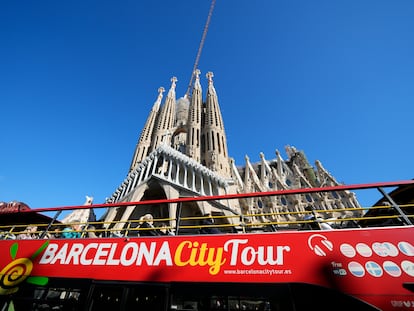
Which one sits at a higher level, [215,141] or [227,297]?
[215,141]

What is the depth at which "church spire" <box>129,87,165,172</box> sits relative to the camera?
34.4 metres

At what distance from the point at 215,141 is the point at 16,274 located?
1274 inches

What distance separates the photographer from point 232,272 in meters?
3.27

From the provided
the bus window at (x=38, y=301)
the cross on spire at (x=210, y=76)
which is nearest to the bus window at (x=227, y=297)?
the bus window at (x=38, y=301)

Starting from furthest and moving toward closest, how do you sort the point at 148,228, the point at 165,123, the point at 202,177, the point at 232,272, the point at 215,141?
the point at 165,123
the point at 215,141
the point at 202,177
the point at 148,228
the point at 232,272

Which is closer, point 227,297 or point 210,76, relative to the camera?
point 227,297

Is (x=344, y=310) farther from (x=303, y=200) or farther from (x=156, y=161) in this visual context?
(x=303, y=200)

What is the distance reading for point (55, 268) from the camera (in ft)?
12.6

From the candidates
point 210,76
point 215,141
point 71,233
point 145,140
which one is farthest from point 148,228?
point 210,76

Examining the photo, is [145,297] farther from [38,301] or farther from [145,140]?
[145,140]

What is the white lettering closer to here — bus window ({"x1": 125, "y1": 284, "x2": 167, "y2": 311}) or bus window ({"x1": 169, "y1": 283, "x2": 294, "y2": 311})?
bus window ({"x1": 125, "y1": 284, "x2": 167, "y2": 311})

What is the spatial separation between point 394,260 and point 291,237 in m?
1.48

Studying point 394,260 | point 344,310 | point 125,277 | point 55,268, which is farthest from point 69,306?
point 394,260

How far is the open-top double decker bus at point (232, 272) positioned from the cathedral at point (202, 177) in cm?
633
